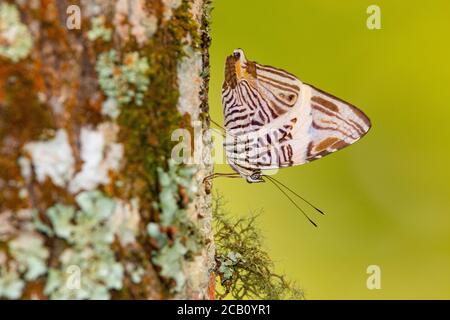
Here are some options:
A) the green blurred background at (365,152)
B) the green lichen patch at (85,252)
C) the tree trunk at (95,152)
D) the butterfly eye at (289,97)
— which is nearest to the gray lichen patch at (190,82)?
the tree trunk at (95,152)

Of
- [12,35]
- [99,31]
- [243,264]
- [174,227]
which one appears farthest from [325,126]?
[12,35]

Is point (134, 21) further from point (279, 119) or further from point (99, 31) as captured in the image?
point (279, 119)

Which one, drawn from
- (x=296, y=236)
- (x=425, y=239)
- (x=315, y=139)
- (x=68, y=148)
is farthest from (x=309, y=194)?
(x=68, y=148)

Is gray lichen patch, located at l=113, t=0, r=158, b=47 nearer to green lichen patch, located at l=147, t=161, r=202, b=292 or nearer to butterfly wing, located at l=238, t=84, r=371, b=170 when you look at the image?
green lichen patch, located at l=147, t=161, r=202, b=292

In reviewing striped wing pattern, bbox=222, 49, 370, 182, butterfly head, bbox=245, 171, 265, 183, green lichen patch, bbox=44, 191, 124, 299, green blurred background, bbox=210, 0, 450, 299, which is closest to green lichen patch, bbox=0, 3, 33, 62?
green lichen patch, bbox=44, 191, 124, 299

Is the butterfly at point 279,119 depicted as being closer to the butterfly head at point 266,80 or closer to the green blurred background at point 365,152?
the butterfly head at point 266,80

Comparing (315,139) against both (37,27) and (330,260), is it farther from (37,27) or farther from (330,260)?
(330,260)
